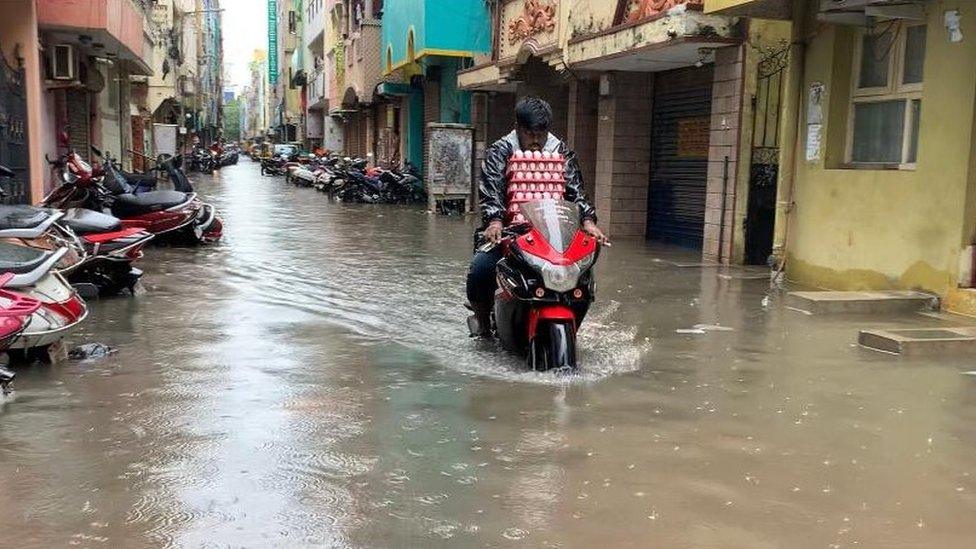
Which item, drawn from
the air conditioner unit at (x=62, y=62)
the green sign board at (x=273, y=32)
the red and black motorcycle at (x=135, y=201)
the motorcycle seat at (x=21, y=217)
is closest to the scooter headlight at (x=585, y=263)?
the motorcycle seat at (x=21, y=217)

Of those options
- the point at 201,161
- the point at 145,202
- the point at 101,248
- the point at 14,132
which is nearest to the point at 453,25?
the point at 145,202

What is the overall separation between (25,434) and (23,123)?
909cm

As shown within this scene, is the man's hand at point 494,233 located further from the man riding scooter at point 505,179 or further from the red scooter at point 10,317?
the red scooter at point 10,317

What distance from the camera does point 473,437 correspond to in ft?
14.3

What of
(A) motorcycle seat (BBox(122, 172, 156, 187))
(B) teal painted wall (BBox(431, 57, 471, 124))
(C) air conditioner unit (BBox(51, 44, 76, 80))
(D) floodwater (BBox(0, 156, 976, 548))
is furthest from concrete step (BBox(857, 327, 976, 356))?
(B) teal painted wall (BBox(431, 57, 471, 124))

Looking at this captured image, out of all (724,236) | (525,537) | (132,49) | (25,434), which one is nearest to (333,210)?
(132,49)

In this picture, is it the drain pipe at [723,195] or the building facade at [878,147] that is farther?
the drain pipe at [723,195]

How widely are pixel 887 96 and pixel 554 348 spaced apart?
5.06 metres

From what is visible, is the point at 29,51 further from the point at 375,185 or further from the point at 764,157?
the point at 375,185

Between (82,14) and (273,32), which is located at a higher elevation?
(273,32)

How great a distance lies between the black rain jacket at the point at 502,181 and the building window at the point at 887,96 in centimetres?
391

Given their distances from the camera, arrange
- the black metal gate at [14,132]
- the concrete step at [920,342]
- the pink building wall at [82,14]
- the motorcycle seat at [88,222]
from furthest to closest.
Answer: the pink building wall at [82,14], the black metal gate at [14,132], the motorcycle seat at [88,222], the concrete step at [920,342]

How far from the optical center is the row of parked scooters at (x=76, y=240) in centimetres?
543

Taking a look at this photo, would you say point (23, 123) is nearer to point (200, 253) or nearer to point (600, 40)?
point (200, 253)
